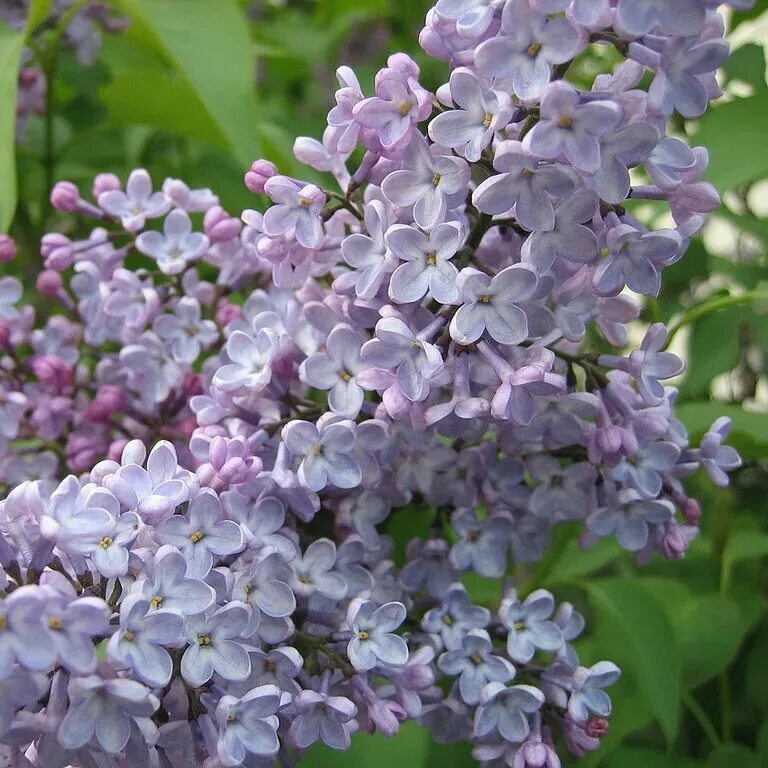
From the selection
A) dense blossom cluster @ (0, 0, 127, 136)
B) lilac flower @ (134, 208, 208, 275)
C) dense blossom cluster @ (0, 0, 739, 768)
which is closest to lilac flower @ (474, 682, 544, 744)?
dense blossom cluster @ (0, 0, 739, 768)

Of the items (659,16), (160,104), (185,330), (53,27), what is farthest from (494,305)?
(53,27)

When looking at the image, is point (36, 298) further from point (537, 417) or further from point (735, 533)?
point (735, 533)

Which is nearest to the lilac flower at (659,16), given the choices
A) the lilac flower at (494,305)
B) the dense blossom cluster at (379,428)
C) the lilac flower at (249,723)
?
the dense blossom cluster at (379,428)

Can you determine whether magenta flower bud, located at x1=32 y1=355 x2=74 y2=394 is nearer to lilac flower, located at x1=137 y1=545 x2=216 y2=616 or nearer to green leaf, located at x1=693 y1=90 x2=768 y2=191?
lilac flower, located at x1=137 y1=545 x2=216 y2=616

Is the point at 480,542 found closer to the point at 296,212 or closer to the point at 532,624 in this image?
the point at 532,624

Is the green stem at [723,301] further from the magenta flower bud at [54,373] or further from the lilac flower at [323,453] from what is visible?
the magenta flower bud at [54,373]

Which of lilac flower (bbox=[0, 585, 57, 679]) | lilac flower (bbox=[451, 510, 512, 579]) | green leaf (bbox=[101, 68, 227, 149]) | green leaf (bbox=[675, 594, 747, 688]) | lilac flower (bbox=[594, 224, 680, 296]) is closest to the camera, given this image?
lilac flower (bbox=[0, 585, 57, 679])
